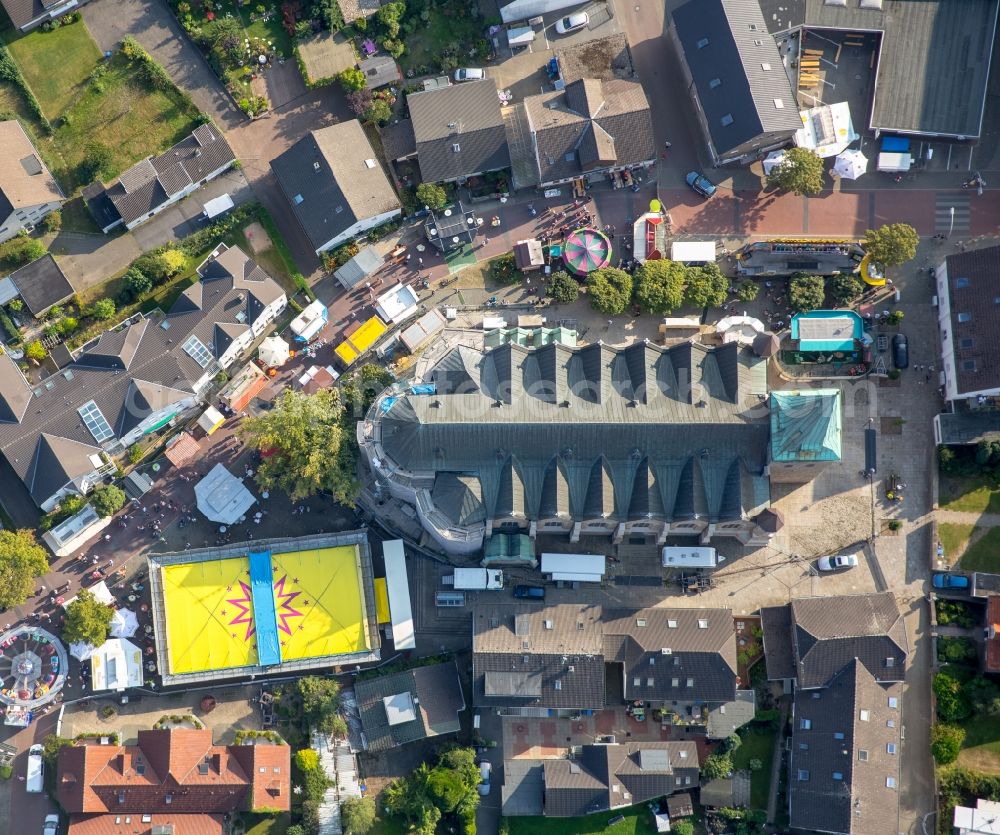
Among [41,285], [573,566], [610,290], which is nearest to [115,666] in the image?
[41,285]

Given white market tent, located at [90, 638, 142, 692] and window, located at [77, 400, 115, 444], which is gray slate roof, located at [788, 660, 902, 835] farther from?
window, located at [77, 400, 115, 444]

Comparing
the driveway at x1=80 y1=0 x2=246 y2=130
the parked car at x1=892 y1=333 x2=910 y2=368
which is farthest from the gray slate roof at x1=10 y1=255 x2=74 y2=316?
the parked car at x1=892 y1=333 x2=910 y2=368

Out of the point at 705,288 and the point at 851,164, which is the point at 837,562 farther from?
the point at 851,164

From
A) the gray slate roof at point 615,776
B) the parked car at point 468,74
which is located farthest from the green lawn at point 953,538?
the parked car at point 468,74

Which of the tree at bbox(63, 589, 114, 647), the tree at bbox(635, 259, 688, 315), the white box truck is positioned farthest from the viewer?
the tree at bbox(635, 259, 688, 315)

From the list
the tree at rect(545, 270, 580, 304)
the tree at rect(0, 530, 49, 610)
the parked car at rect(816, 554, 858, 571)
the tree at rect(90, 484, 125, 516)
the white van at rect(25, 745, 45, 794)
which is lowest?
the white van at rect(25, 745, 45, 794)

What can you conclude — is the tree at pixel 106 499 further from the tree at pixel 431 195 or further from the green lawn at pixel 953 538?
the green lawn at pixel 953 538
